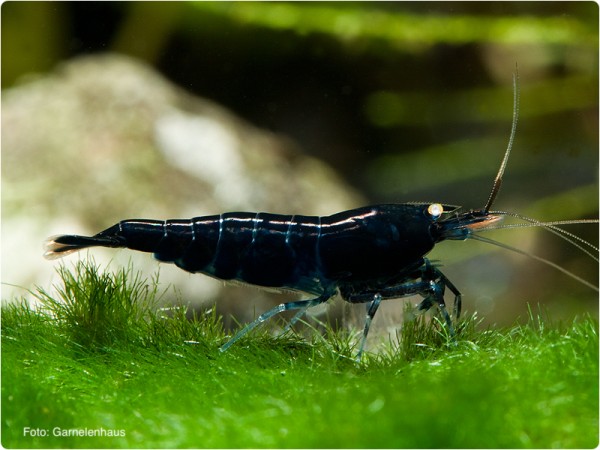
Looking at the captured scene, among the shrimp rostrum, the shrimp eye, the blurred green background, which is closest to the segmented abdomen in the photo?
the shrimp rostrum

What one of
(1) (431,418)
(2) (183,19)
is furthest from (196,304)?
(1) (431,418)

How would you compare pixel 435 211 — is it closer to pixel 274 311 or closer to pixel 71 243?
pixel 274 311

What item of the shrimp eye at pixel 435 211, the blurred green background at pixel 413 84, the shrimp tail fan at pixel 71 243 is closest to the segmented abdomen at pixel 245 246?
the shrimp tail fan at pixel 71 243

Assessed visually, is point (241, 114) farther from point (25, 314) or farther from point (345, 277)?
point (25, 314)

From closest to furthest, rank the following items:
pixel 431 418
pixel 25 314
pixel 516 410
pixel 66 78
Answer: pixel 431 418 → pixel 516 410 → pixel 25 314 → pixel 66 78

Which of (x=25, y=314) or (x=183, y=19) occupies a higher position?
(x=183, y=19)

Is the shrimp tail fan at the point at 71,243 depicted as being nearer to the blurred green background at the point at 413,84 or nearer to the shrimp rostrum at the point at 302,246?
the shrimp rostrum at the point at 302,246

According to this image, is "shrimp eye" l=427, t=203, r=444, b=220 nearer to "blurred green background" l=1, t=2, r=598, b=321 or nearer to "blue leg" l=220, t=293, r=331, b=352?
"blurred green background" l=1, t=2, r=598, b=321
